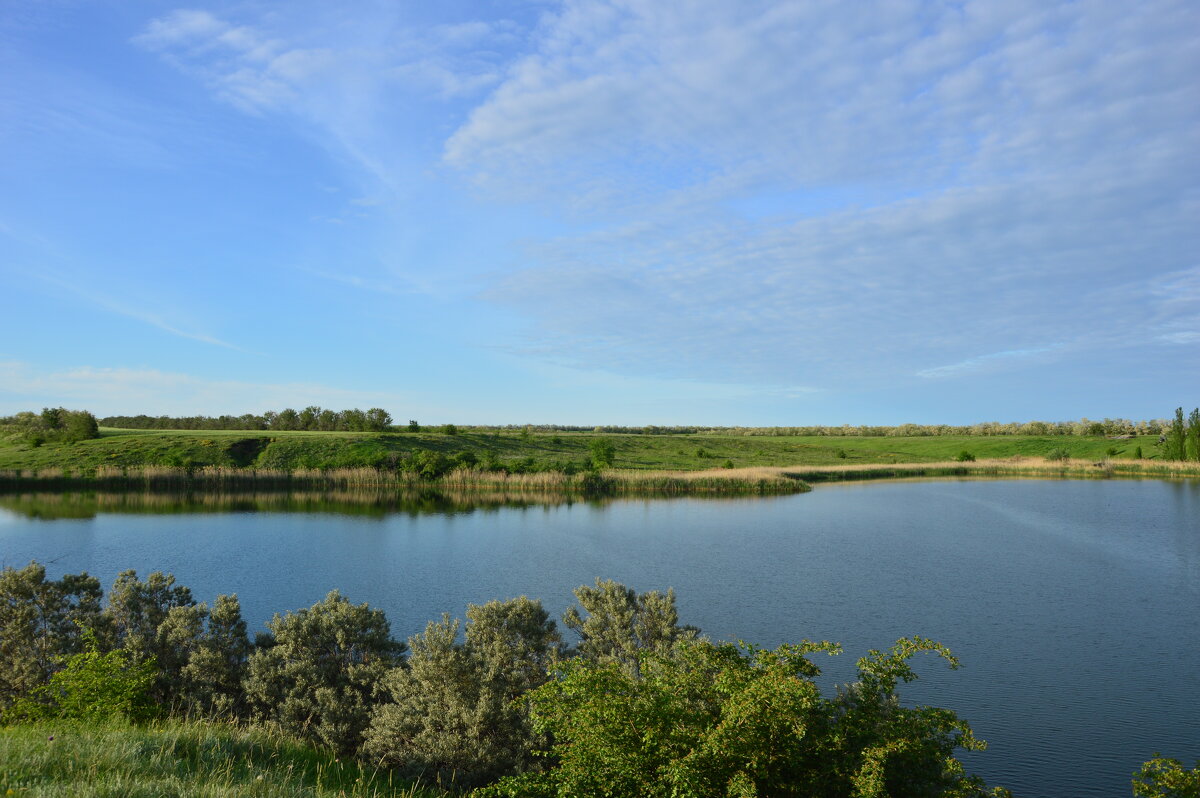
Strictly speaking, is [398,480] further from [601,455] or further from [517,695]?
[517,695]

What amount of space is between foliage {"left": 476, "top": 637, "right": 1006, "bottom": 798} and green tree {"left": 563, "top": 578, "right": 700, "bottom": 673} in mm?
4551

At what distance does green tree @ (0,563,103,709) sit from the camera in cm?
1144

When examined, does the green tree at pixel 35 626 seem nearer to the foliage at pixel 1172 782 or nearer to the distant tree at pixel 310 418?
the foliage at pixel 1172 782

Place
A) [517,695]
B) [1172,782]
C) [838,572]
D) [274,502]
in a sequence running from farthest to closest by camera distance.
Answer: [274,502] < [838,572] < [517,695] < [1172,782]

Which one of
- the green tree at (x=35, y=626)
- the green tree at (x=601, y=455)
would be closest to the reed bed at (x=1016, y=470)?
the green tree at (x=601, y=455)

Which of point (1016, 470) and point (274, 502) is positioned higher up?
point (274, 502)

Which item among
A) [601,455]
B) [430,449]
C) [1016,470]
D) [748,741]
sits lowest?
[1016,470]

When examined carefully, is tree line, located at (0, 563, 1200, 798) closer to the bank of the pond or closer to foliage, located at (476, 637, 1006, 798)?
foliage, located at (476, 637, 1006, 798)

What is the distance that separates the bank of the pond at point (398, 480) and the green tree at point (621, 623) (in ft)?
131

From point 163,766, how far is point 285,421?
8902cm

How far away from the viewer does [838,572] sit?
80.7ft

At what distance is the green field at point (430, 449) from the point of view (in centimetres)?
5950

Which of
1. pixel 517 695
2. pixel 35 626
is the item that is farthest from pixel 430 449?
pixel 517 695

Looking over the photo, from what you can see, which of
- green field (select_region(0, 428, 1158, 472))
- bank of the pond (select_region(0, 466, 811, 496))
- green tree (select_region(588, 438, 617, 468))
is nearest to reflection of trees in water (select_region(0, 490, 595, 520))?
bank of the pond (select_region(0, 466, 811, 496))
